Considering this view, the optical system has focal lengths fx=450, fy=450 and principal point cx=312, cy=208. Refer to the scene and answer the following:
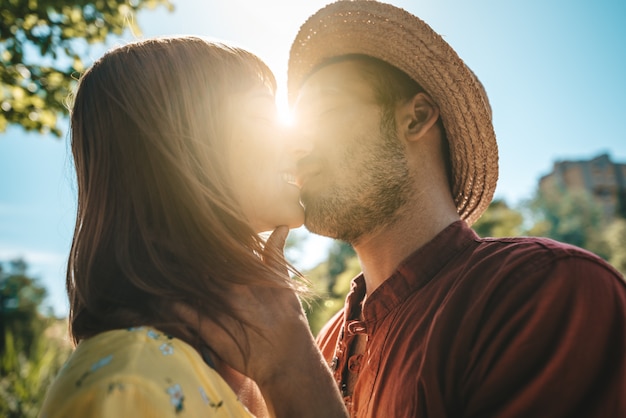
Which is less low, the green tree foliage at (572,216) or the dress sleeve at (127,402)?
the green tree foliage at (572,216)

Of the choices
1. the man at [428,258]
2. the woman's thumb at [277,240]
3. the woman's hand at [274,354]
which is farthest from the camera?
the woman's thumb at [277,240]

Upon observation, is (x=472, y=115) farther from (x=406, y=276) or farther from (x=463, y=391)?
(x=463, y=391)

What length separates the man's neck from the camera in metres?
2.38

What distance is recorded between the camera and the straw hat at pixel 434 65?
2.33 metres

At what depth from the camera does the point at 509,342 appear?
4.95 ft

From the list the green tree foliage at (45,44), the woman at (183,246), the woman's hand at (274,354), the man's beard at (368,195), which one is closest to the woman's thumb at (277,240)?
the woman at (183,246)

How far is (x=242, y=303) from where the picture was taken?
4.64ft

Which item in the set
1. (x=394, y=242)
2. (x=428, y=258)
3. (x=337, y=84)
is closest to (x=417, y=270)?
(x=428, y=258)

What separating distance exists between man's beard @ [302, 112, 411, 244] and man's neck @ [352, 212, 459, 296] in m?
0.05

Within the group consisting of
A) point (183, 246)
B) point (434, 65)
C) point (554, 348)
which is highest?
point (434, 65)

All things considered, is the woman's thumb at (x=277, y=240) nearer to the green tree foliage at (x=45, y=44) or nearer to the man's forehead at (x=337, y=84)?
the man's forehead at (x=337, y=84)

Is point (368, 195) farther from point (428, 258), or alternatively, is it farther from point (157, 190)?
point (157, 190)

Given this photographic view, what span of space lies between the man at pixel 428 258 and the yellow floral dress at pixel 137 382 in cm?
83

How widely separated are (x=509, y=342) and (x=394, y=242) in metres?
1.02
